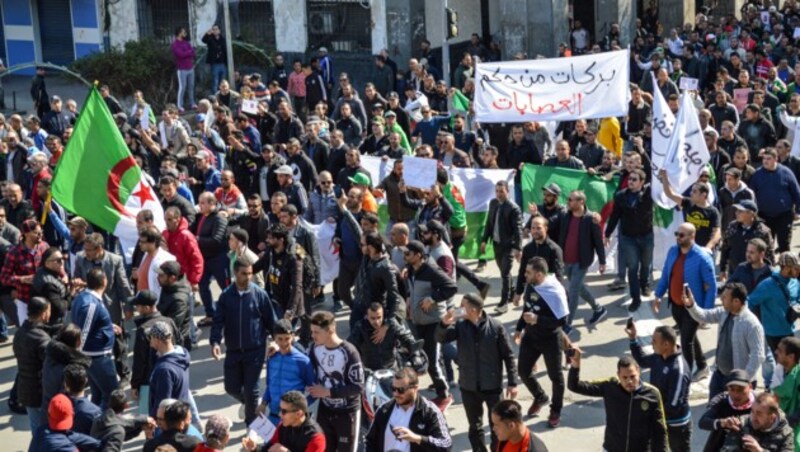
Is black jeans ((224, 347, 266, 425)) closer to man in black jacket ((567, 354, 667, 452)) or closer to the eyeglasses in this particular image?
the eyeglasses

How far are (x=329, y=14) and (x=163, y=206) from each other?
1473cm

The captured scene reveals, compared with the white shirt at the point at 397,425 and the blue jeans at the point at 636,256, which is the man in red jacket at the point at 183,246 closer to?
the blue jeans at the point at 636,256

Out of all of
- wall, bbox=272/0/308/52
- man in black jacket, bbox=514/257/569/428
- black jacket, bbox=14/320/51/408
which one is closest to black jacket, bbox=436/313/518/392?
man in black jacket, bbox=514/257/569/428

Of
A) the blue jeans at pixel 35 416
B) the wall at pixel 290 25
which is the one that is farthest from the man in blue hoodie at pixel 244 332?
the wall at pixel 290 25

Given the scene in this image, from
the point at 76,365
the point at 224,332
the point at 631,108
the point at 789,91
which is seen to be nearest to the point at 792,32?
the point at 789,91

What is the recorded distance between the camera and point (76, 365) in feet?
33.4

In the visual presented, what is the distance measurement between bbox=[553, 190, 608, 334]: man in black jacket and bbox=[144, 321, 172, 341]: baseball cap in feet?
15.4

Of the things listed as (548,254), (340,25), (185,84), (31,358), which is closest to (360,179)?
(548,254)

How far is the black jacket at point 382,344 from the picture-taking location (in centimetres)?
1116

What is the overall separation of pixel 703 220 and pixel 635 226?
84 cm

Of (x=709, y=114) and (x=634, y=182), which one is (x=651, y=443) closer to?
(x=634, y=182)

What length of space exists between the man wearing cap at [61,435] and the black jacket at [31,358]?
1.83 metres

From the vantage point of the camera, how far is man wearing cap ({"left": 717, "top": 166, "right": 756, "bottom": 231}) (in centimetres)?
1456

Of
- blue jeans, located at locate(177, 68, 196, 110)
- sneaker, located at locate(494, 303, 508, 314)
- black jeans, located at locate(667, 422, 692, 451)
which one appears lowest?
sneaker, located at locate(494, 303, 508, 314)
